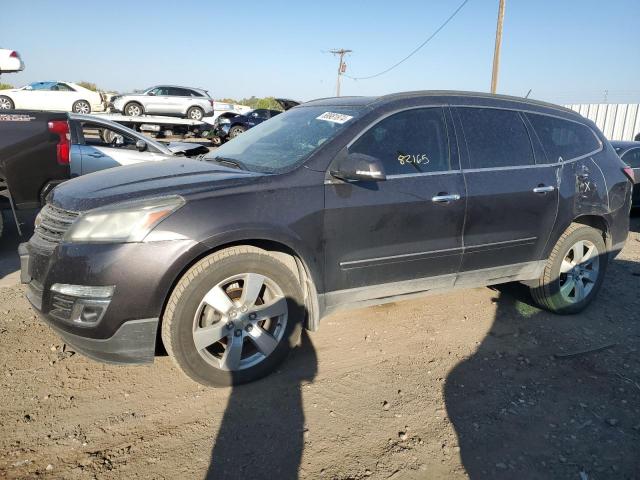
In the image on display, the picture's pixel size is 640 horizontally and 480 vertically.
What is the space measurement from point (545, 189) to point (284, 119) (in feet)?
7.17

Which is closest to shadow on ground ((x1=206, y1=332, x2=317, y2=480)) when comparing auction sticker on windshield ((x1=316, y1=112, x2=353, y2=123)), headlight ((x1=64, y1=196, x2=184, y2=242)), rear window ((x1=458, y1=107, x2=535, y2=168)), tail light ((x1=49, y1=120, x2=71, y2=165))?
headlight ((x1=64, y1=196, x2=184, y2=242))

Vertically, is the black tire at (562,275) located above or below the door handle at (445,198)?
below

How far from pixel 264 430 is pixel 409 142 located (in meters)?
2.10

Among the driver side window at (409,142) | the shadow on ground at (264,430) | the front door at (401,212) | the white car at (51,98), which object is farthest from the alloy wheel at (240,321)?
the white car at (51,98)

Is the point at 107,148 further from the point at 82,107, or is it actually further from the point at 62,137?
the point at 82,107

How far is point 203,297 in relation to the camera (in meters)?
2.59

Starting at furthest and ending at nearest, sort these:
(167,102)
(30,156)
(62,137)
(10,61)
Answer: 1. (167,102)
2. (10,61)
3. (62,137)
4. (30,156)

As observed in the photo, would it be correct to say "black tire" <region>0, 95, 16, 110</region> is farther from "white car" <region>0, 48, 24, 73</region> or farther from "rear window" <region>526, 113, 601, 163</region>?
"rear window" <region>526, 113, 601, 163</region>

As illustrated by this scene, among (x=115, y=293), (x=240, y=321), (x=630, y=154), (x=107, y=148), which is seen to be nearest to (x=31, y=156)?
(x=107, y=148)

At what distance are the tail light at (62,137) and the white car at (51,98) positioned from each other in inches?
569

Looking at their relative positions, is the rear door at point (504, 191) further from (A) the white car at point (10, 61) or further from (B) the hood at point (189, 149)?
(A) the white car at point (10, 61)

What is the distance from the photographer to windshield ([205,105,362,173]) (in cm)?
307

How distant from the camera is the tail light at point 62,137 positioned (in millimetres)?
5320

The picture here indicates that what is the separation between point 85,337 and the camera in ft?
8.09
